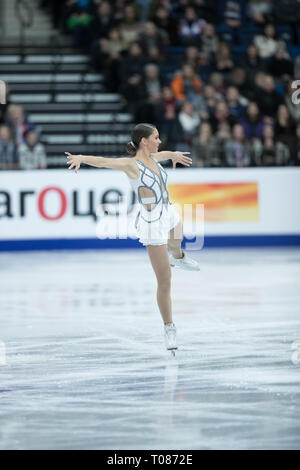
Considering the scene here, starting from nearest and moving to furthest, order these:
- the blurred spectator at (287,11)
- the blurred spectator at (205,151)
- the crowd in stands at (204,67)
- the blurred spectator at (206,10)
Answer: the blurred spectator at (205,151) → the crowd in stands at (204,67) → the blurred spectator at (206,10) → the blurred spectator at (287,11)

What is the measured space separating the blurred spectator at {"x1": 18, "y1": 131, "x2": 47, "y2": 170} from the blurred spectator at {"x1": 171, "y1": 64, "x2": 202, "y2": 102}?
9.95ft

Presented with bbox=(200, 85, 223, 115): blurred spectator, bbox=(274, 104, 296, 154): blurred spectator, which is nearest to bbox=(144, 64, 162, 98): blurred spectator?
bbox=(200, 85, 223, 115): blurred spectator

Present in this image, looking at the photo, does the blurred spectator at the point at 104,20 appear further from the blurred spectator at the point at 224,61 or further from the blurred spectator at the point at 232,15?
the blurred spectator at the point at 232,15

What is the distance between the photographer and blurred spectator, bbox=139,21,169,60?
744 inches

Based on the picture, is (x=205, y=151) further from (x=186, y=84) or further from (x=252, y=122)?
(x=186, y=84)

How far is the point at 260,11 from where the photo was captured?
20766 mm

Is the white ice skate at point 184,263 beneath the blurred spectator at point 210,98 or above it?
beneath

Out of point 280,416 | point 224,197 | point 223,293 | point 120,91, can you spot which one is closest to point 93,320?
point 223,293

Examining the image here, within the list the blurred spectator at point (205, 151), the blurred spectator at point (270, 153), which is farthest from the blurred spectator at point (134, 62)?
the blurred spectator at point (270, 153)

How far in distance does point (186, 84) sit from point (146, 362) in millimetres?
11506

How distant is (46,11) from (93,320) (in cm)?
1266

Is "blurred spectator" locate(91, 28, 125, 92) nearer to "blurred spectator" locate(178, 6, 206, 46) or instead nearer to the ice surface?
"blurred spectator" locate(178, 6, 206, 46)

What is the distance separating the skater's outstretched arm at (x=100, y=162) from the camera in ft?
23.6

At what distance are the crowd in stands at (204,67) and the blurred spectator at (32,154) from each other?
39cm
